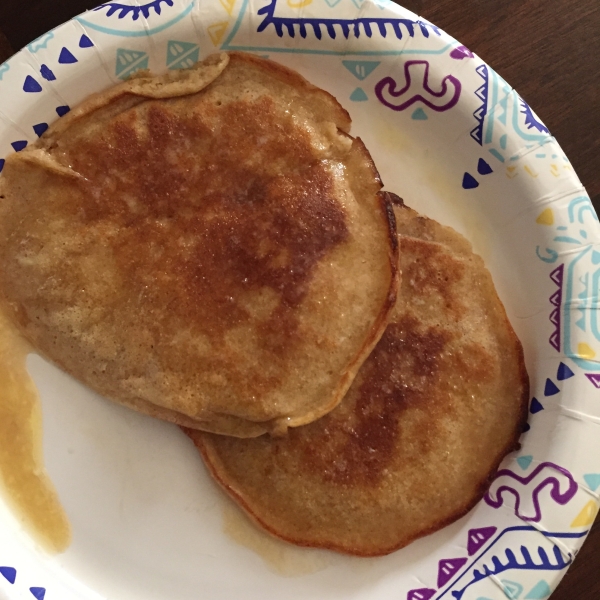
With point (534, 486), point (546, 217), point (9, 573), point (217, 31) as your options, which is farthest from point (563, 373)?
point (9, 573)

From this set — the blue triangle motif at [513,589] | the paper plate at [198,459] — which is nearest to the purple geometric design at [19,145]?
the paper plate at [198,459]

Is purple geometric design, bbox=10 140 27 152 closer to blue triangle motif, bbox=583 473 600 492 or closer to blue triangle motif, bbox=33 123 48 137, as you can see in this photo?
blue triangle motif, bbox=33 123 48 137

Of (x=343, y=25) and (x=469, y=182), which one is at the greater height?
(x=343, y=25)

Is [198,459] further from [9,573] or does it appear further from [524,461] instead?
[524,461]

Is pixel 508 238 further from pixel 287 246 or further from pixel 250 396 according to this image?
pixel 250 396

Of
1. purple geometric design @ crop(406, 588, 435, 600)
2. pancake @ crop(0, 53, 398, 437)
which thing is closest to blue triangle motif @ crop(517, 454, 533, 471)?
purple geometric design @ crop(406, 588, 435, 600)

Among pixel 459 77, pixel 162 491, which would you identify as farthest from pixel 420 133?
pixel 162 491

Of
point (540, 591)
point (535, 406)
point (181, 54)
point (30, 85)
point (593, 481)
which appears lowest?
point (540, 591)
